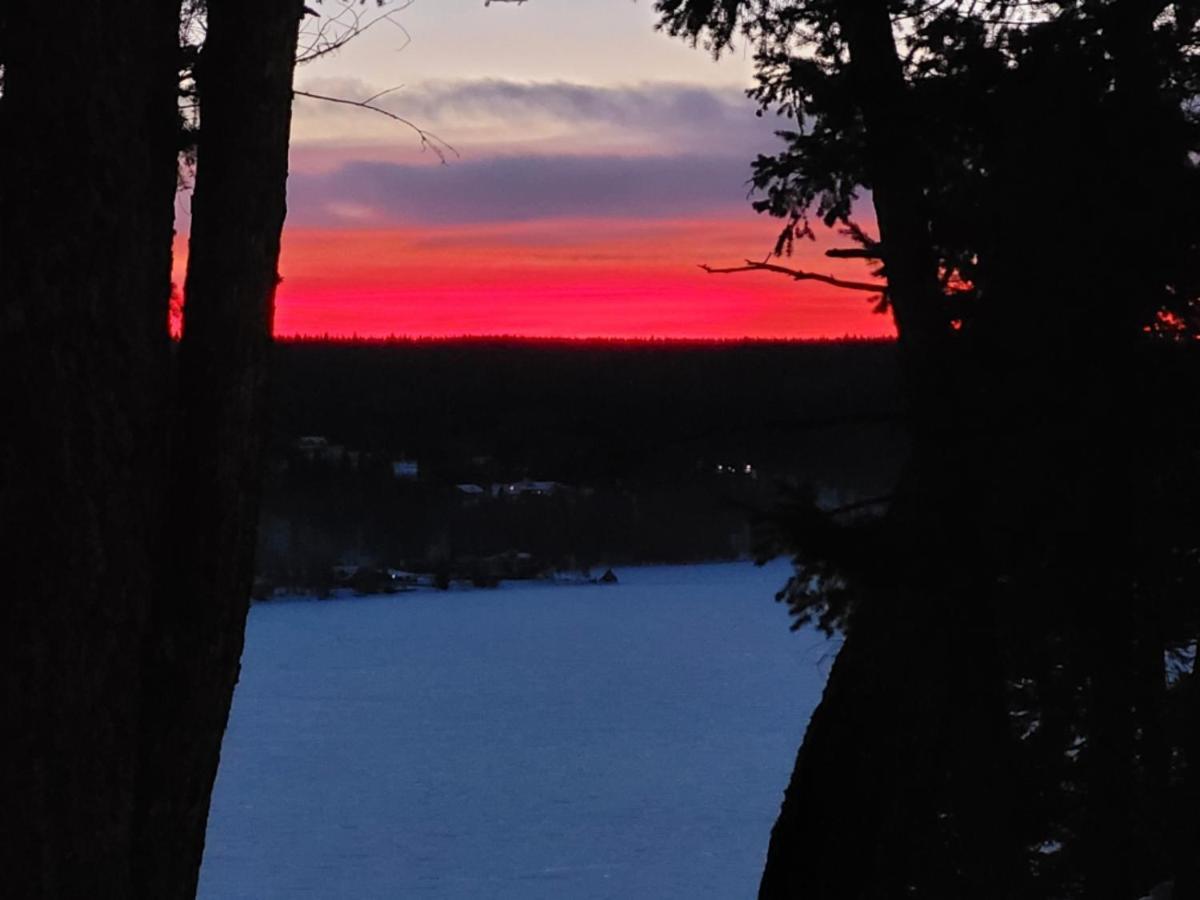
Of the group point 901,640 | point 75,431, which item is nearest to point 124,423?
point 75,431

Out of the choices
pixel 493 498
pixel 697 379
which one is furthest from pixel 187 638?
pixel 493 498

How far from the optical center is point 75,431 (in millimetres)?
2939

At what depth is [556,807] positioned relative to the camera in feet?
98.1

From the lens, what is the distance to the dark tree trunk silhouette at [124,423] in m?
2.90

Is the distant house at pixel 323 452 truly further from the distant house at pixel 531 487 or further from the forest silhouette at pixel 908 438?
the forest silhouette at pixel 908 438

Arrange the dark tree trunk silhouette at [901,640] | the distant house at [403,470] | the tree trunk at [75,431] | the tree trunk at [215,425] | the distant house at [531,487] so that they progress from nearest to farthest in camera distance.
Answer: the tree trunk at [75,431] < the tree trunk at [215,425] < the dark tree trunk silhouette at [901,640] < the distant house at [531,487] < the distant house at [403,470]

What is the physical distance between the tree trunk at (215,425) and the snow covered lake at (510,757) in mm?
16530

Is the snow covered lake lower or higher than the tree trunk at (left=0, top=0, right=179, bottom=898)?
lower

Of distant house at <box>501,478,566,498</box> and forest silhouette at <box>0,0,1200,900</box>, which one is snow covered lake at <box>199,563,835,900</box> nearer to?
distant house at <box>501,478,566,498</box>

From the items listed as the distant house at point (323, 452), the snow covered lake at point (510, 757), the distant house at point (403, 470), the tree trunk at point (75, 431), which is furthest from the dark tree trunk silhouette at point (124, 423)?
the distant house at point (403, 470)

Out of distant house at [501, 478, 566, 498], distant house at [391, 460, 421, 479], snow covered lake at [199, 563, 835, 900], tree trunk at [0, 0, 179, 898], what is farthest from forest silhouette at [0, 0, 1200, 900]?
distant house at [391, 460, 421, 479]

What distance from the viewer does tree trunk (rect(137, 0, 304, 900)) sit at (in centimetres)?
314

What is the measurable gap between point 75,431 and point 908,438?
3.40m

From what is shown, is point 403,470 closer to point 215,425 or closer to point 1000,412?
point 1000,412
